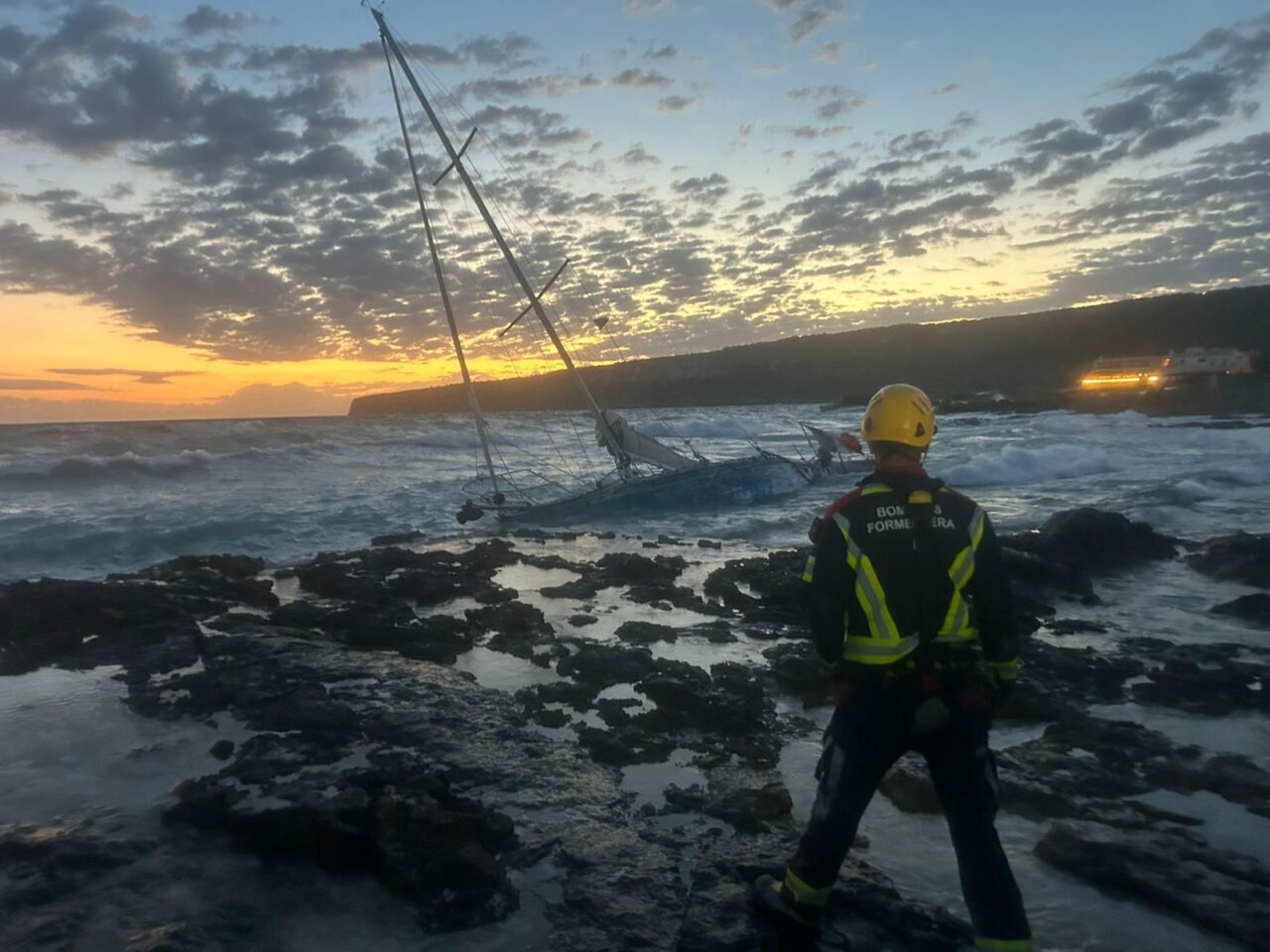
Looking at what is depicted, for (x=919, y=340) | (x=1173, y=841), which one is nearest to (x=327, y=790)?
(x=1173, y=841)

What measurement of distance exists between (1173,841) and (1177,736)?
6.80 ft

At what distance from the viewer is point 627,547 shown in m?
16.7

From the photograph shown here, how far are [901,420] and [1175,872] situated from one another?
310 centimetres

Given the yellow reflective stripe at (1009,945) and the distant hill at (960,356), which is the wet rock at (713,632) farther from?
the distant hill at (960,356)

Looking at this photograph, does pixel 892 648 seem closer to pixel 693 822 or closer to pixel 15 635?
pixel 693 822

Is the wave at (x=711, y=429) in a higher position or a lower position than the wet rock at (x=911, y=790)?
lower

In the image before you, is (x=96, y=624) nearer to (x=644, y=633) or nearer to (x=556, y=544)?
(x=644, y=633)

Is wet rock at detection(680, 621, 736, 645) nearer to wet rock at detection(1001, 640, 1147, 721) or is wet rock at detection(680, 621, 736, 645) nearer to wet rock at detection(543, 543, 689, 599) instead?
wet rock at detection(543, 543, 689, 599)

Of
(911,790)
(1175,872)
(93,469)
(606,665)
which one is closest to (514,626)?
(606,665)

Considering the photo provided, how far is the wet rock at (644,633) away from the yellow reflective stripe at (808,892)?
578cm

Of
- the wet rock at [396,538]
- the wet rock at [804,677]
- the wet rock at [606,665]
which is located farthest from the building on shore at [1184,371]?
the wet rock at [606,665]

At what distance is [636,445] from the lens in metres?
21.9

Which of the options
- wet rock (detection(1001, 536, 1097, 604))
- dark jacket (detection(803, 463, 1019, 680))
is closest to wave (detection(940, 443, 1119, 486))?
wet rock (detection(1001, 536, 1097, 604))

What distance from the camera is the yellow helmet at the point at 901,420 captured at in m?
3.72
